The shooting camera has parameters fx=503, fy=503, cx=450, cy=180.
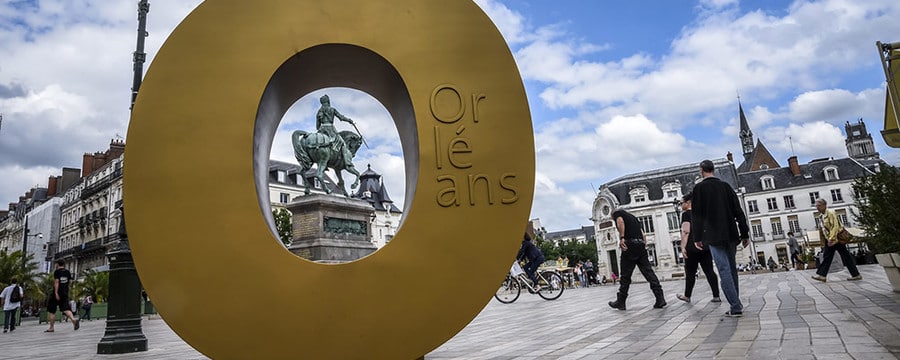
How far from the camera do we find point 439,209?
3527 mm

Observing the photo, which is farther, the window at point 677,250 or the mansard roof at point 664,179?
Result: the mansard roof at point 664,179

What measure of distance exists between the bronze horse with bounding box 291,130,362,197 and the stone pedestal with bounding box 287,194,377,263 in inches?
23.2

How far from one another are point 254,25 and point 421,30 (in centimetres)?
123

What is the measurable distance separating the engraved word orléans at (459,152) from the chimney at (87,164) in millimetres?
65763

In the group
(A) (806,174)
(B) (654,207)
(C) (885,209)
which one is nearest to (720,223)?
(C) (885,209)

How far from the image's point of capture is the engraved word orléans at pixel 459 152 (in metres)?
3.57

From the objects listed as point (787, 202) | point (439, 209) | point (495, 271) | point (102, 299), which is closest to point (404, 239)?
point (439, 209)

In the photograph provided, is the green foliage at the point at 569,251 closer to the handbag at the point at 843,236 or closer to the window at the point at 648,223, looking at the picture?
the window at the point at 648,223

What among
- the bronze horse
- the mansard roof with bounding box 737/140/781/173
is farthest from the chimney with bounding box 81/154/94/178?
the mansard roof with bounding box 737/140/781/173

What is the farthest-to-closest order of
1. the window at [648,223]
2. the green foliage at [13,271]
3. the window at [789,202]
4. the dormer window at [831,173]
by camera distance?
the window at [648,223]
the window at [789,202]
the dormer window at [831,173]
the green foliage at [13,271]

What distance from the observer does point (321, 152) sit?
13742mm

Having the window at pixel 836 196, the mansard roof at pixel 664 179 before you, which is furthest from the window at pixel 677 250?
the window at pixel 836 196

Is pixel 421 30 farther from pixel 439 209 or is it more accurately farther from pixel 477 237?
pixel 477 237

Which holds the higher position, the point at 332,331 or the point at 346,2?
the point at 346,2
